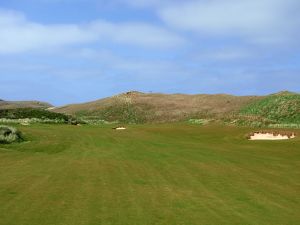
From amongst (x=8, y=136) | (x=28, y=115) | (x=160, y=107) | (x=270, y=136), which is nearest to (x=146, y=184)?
(x=8, y=136)

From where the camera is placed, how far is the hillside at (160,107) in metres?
91.5

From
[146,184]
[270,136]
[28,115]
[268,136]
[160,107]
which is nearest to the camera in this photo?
[146,184]

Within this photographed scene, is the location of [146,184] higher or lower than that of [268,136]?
lower

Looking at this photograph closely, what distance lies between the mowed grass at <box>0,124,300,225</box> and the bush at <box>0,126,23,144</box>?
1053 millimetres

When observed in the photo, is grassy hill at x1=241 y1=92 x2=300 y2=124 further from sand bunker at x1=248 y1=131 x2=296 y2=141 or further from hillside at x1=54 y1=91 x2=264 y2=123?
sand bunker at x1=248 y1=131 x2=296 y2=141

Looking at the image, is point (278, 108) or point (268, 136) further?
point (278, 108)

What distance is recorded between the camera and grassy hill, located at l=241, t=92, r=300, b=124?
7734 centimetres

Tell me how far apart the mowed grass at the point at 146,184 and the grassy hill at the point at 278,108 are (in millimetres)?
46439

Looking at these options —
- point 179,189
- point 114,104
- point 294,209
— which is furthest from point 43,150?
point 114,104

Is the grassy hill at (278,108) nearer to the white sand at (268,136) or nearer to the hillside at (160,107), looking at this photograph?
the hillside at (160,107)

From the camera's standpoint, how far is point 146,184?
17.7 metres

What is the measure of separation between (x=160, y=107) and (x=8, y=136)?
68.4m

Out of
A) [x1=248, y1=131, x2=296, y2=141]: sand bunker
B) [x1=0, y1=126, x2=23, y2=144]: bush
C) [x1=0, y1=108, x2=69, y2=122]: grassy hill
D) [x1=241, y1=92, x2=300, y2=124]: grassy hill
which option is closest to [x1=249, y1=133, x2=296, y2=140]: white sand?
[x1=248, y1=131, x2=296, y2=141]: sand bunker

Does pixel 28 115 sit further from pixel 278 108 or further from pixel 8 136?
pixel 278 108
